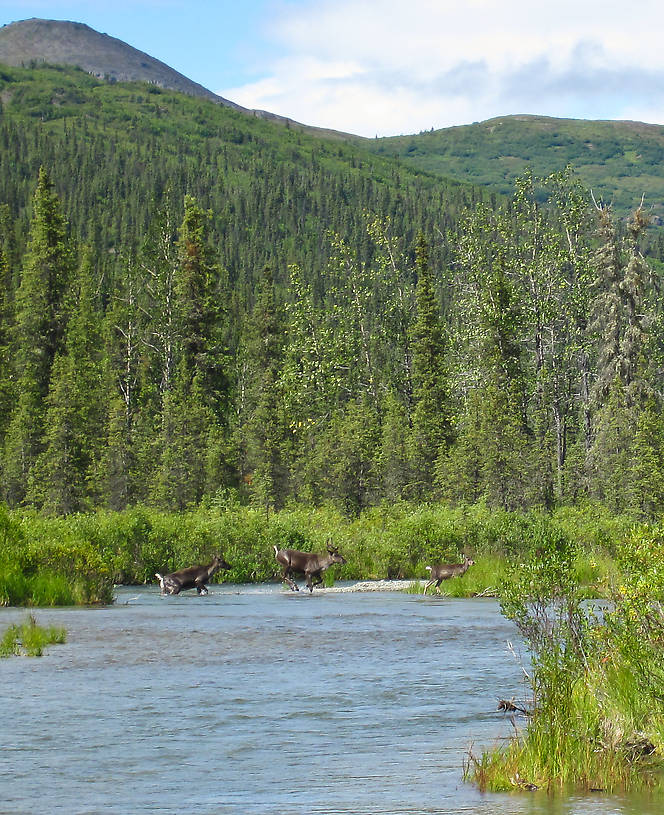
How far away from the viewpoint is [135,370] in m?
90.6

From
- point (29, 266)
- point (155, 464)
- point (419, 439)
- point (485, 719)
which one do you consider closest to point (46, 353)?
point (29, 266)

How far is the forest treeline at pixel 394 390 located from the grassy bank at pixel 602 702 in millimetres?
39598

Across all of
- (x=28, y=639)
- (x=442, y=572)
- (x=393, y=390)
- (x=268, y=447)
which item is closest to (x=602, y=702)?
(x=28, y=639)

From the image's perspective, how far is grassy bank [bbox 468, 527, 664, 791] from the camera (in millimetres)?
10961

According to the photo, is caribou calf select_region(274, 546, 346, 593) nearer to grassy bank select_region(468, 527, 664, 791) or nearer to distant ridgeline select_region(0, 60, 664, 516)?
distant ridgeline select_region(0, 60, 664, 516)

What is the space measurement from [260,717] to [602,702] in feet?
15.0

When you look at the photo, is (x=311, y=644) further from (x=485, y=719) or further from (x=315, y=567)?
(x=315, y=567)

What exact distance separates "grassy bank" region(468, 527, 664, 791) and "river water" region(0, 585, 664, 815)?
385 mm

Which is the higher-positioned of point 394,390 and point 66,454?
point 394,390

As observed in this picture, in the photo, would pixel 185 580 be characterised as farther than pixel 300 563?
No

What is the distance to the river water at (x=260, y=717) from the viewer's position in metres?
10.4

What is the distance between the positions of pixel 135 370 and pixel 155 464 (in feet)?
72.5

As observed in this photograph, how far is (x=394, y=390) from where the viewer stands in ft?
249

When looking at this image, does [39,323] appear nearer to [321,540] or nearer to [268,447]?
[268,447]
